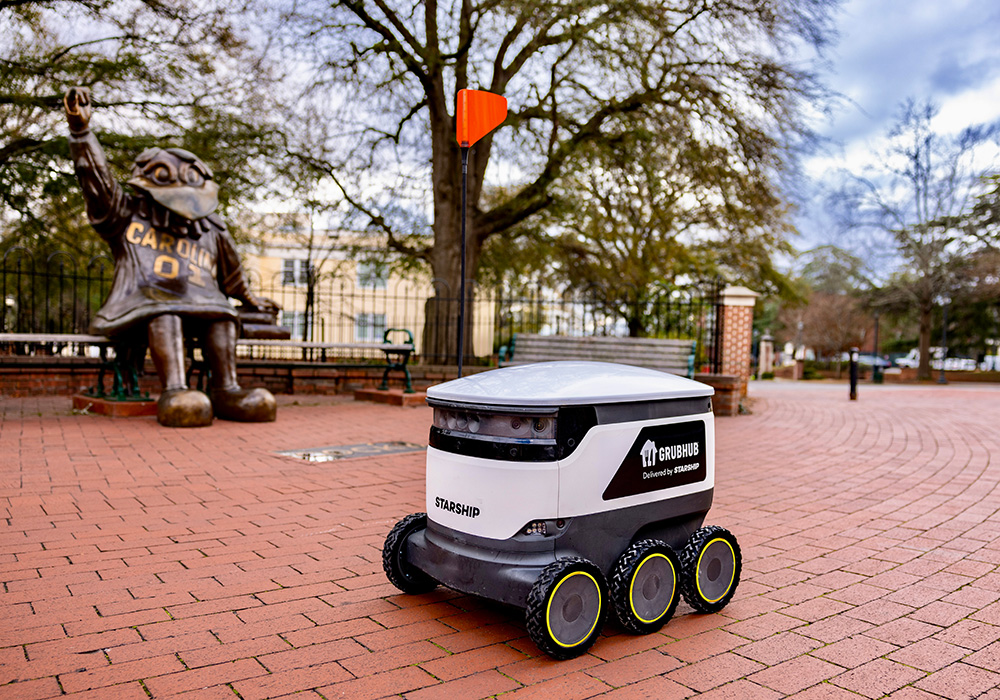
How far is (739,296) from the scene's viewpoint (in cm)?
1225

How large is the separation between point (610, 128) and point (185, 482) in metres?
10.1

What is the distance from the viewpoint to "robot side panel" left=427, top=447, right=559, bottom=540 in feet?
7.89

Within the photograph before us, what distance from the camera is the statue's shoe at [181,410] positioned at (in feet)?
22.4

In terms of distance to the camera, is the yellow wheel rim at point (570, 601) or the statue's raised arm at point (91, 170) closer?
the yellow wheel rim at point (570, 601)

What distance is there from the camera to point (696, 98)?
38.6ft

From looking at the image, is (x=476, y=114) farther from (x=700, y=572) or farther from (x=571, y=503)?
(x=700, y=572)

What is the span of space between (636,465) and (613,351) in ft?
22.6

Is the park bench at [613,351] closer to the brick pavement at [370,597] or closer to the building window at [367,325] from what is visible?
the building window at [367,325]

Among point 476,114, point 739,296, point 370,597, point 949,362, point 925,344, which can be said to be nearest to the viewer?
point 370,597

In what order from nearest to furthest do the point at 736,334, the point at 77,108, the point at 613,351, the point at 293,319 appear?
the point at 77,108
the point at 613,351
the point at 293,319
the point at 736,334

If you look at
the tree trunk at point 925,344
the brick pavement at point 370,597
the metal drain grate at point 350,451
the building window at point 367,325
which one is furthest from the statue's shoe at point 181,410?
the tree trunk at point 925,344

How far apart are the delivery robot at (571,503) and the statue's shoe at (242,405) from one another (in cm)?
503

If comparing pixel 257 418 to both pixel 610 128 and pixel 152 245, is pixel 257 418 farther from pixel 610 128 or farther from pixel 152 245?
pixel 610 128

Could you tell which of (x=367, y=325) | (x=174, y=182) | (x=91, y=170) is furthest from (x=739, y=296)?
(x=91, y=170)
